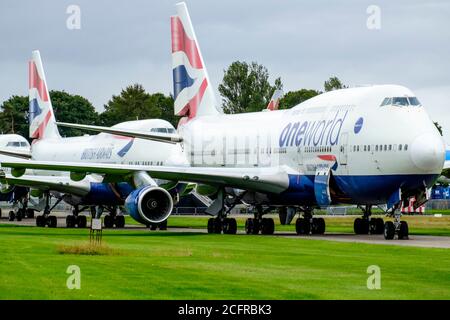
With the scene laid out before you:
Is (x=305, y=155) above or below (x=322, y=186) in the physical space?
above

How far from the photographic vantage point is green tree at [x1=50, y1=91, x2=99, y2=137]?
155 metres

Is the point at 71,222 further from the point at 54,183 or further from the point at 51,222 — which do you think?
the point at 54,183

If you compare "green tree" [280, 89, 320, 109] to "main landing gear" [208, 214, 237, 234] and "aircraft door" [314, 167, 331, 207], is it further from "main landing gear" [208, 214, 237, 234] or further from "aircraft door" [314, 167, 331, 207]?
"aircraft door" [314, 167, 331, 207]

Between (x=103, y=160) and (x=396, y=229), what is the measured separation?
2949cm

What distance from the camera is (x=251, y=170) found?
4834 centimetres

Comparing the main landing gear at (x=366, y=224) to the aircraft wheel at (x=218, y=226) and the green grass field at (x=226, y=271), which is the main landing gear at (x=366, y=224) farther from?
the green grass field at (x=226, y=271)

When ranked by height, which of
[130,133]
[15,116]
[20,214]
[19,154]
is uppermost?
[15,116]

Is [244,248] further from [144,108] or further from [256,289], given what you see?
[144,108]

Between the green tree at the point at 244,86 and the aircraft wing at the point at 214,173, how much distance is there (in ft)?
334

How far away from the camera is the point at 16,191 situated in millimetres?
80500

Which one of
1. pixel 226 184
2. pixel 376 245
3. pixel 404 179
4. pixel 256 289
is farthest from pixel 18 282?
pixel 226 184

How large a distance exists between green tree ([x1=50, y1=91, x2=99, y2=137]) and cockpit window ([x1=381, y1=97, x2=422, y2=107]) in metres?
113

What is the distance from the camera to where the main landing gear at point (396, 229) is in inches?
1624

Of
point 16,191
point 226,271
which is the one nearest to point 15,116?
point 16,191
